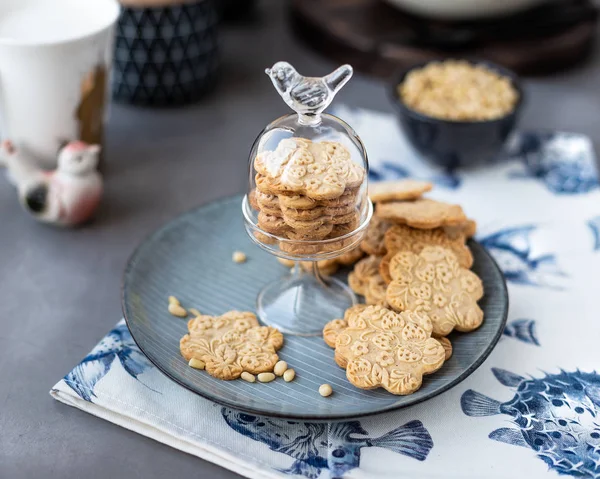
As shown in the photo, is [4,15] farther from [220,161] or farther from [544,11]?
[544,11]

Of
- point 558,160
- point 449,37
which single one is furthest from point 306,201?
point 449,37

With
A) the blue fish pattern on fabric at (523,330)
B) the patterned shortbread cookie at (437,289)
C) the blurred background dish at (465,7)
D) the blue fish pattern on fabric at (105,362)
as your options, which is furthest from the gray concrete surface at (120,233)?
the blue fish pattern on fabric at (523,330)

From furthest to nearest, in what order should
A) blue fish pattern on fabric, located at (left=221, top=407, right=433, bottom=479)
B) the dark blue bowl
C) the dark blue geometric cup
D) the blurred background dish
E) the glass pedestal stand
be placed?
the blurred background dish < the dark blue geometric cup < the dark blue bowl < the glass pedestal stand < blue fish pattern on fabric, located at (left=221, top=407, right=433, bottom=479)

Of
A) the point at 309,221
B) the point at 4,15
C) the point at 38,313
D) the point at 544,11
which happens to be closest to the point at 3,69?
the point at 4,15

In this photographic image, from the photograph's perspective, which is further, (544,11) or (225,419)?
(544,11)

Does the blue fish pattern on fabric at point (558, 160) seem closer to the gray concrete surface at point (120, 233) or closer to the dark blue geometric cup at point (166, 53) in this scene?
the gray concrete surface at point (120, 233)

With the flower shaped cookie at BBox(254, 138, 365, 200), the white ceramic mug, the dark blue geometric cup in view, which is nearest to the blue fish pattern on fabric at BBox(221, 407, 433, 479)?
the flower shaped cookie at BBox(254, 138, 365, 200)

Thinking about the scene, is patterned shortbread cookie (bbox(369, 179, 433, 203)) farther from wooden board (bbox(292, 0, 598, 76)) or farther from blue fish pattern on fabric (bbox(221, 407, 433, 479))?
wooden board (bbox(292, 0, 598, 76))
